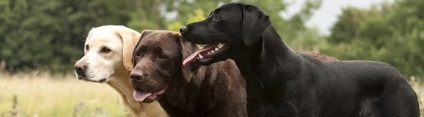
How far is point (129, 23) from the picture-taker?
5188 cm

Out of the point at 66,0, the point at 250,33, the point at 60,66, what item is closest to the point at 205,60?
the point at 250,33

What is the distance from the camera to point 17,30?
175ft

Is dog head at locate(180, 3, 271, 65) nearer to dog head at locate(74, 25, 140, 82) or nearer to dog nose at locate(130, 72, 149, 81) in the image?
dog nose at locate(130, 72, 149, 81)

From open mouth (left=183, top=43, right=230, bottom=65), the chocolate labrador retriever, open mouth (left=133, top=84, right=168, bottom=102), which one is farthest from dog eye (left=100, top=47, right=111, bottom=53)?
open mouth (left=183, top=43, right=230, bottom=65)

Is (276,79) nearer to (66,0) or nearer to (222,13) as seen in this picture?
(222,13)

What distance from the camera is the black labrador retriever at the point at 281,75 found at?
19.5ft

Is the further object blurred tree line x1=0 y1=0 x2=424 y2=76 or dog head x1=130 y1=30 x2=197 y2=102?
blurred tree line x1=0 y1=0 x2=424 y2=76

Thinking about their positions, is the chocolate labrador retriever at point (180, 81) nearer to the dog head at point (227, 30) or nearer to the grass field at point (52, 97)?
the dog head at point (227, 30)

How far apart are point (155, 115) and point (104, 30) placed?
0.83 metres

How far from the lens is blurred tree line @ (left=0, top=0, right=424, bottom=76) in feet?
163

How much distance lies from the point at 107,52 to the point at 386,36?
44796 mm

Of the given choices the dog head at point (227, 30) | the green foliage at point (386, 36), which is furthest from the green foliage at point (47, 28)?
the dog head at point (227, 30)

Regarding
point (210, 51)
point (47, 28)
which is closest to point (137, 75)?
point (210, 51)

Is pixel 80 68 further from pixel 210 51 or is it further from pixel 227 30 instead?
pixel 227 30
